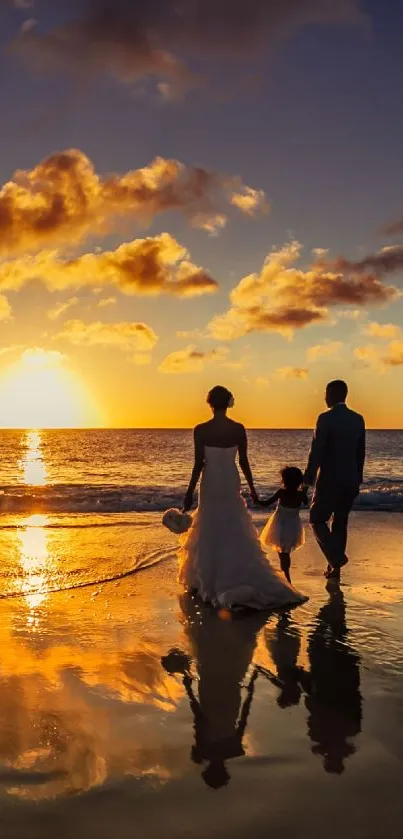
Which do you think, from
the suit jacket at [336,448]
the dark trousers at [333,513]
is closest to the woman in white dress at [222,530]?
the suit jacket at [336,448]

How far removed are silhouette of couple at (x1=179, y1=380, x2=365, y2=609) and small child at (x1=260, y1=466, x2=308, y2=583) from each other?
14 millimetres

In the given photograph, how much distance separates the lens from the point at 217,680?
17.3ft

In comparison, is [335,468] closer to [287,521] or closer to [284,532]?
[287,521]

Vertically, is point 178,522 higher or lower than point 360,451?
lower

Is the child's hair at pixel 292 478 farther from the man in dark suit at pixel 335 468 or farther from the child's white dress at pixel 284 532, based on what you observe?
the child's white dress at pixel 284 532

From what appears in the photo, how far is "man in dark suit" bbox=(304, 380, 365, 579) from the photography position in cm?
909

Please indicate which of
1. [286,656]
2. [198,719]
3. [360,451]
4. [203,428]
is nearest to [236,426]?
[203,428]

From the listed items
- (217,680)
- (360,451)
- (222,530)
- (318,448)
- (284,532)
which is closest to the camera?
(217,680)

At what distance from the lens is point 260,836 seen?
313 cm

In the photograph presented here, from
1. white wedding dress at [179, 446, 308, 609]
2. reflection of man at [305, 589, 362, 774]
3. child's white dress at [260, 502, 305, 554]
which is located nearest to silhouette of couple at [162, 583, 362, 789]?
reflection of man at [305, 589, 362, 774]

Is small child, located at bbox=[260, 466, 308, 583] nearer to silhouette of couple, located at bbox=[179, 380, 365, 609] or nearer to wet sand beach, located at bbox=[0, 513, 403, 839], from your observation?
silhouette of couple, located at bbox=[179, 380, 365, 609]

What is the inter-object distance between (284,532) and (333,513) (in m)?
0.97

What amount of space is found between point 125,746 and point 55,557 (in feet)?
24.6

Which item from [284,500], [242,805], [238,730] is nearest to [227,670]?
[238,730]
